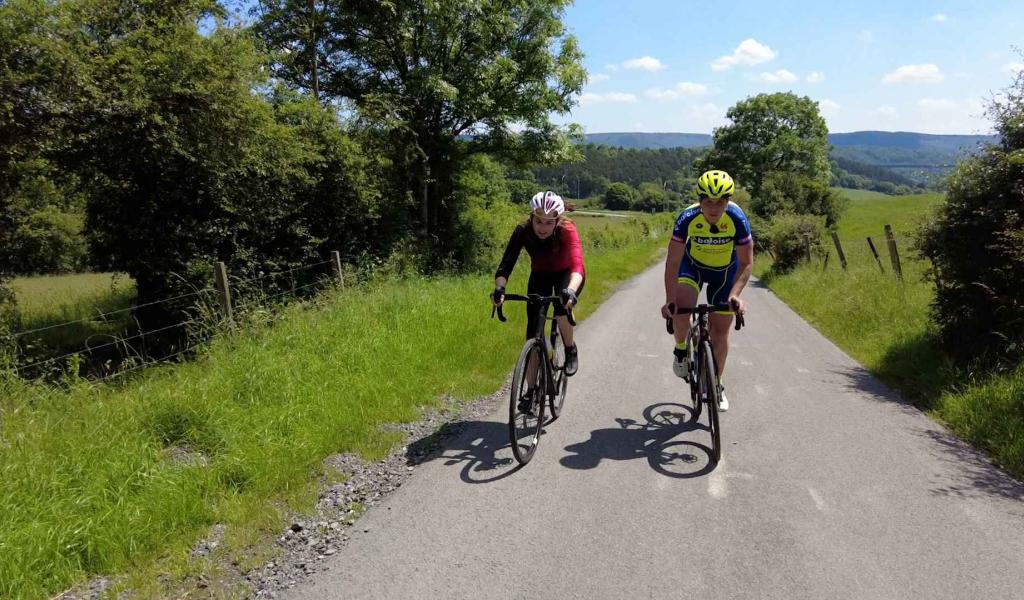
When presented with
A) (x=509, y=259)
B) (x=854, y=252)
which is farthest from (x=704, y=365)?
(x=854, y=252)

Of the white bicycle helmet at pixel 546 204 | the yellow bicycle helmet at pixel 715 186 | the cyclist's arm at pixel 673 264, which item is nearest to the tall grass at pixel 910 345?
the cyclist's arm at pixel 673 264

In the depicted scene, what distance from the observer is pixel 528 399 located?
14.5 ft

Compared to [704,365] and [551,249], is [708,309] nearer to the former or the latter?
[704,365]

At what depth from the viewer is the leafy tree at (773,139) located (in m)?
49.8

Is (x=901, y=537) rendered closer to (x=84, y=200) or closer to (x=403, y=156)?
(x=84, y=200)

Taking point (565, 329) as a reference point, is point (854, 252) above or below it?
below

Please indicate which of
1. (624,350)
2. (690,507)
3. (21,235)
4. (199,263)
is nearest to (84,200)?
(21,235)

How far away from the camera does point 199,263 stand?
9.77 m

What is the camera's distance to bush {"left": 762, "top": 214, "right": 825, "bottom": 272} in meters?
18.2

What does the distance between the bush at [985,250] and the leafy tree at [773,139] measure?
152ft

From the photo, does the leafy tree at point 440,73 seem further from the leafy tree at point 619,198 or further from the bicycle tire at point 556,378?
the leafy tree at point 619,198

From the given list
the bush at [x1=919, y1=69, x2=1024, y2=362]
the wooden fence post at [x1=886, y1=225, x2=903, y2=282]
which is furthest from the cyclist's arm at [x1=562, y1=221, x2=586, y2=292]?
the wooden fence post at [x1=886, y1=225, x2=903, y2=282]

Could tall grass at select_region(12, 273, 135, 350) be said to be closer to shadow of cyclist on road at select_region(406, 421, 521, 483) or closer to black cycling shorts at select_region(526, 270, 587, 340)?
shadow of cyclist on road at select_region(406, 421, 521, 483)

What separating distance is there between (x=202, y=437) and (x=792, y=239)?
61.1ft
